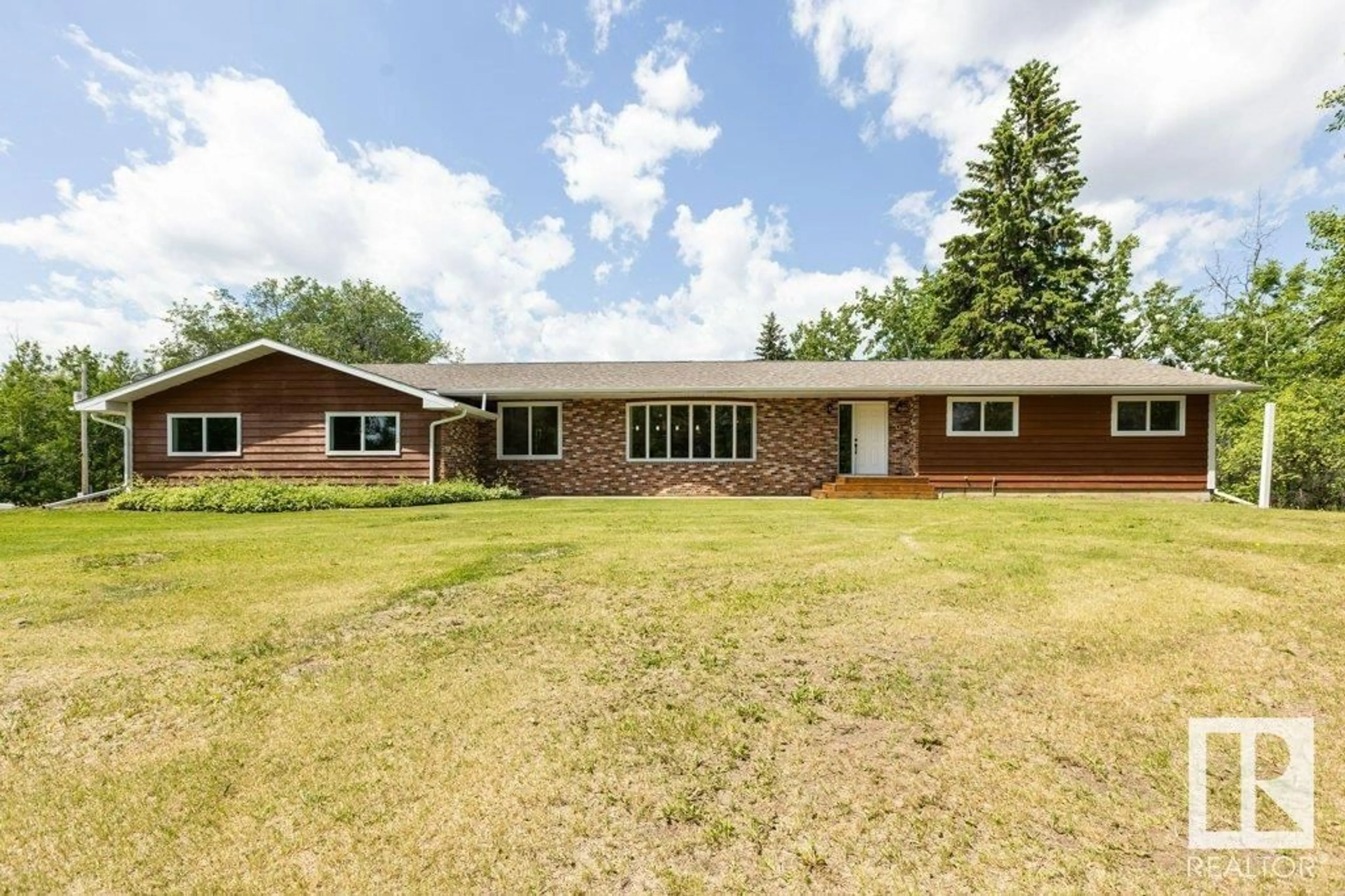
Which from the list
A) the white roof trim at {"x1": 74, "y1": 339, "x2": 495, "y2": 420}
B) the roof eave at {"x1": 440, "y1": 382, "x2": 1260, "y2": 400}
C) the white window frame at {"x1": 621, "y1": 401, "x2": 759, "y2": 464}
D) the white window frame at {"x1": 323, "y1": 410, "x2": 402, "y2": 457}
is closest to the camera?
the roof eave at {"x1": 440, "y1": 382, "x2": 1260, "y2": 400}

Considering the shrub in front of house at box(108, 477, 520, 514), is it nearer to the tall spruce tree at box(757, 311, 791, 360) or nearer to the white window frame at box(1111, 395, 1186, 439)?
the white window frame at box(1111, 395, 1186, 439)

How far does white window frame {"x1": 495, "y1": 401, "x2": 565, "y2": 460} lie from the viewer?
15508 millimetres

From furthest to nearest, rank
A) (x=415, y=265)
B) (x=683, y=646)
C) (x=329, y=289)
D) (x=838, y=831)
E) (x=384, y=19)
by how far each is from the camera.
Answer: (x=329, y=289)
(x=415, y=265)
(x=384, y=19)
(x=683, y=646)
(x=838, y=831)

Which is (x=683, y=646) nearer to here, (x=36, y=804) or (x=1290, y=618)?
(x=36, y=804)

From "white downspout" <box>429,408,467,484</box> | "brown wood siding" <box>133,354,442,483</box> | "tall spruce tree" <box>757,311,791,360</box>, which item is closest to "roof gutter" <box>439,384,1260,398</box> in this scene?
"white downspout" <box>429,408,467,484</box>

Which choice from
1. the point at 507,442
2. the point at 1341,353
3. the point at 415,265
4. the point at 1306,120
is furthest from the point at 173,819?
the point at 415,265

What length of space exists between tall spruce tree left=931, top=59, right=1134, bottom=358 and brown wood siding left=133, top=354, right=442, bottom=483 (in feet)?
74.0

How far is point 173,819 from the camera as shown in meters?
2.13

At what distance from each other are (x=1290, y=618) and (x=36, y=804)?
6636 millimetres

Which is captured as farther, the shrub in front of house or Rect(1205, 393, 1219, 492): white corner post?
Rect(1205, 393, 1219, 492): white corner post

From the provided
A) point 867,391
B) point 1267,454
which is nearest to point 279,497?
point 867,391

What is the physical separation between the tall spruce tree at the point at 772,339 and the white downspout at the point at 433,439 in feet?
87.7

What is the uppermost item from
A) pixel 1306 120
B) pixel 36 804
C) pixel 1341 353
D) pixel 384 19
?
pixel 1306 120
